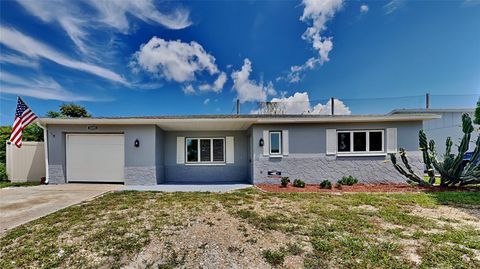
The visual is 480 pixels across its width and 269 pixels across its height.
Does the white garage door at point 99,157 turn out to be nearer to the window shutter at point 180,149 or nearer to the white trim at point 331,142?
the window shutter at point 180,149

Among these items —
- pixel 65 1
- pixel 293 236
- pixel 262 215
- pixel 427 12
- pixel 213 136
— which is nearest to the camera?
pixel 293 236

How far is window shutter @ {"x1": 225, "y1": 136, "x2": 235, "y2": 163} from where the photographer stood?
1055 cm

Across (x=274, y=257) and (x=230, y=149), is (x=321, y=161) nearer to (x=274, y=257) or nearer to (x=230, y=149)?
(x=230, y=149)

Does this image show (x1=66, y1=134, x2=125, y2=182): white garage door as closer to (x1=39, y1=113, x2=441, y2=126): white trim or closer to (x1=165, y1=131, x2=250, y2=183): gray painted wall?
(x1=39, y1=113, x2=441, y2=126): white trim

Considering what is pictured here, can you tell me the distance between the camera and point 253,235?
373cm

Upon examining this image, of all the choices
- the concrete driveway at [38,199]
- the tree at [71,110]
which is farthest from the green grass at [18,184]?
the tree at [71,110]

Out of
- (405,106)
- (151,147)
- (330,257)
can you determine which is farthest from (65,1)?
(405,106)

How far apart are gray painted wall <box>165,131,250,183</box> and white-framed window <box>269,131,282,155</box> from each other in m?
2.04

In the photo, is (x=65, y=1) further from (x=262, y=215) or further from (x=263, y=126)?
(x=262, y=215)

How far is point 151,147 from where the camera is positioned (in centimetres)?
898

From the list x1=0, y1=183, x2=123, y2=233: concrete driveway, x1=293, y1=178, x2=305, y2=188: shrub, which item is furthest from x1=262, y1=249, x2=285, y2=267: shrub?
x1=293, y1=178, x2=305, y2=188: shrub

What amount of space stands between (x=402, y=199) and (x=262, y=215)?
463 centimetres

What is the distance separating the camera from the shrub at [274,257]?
2.86 m

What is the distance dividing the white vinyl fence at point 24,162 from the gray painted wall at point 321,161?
10.4m
